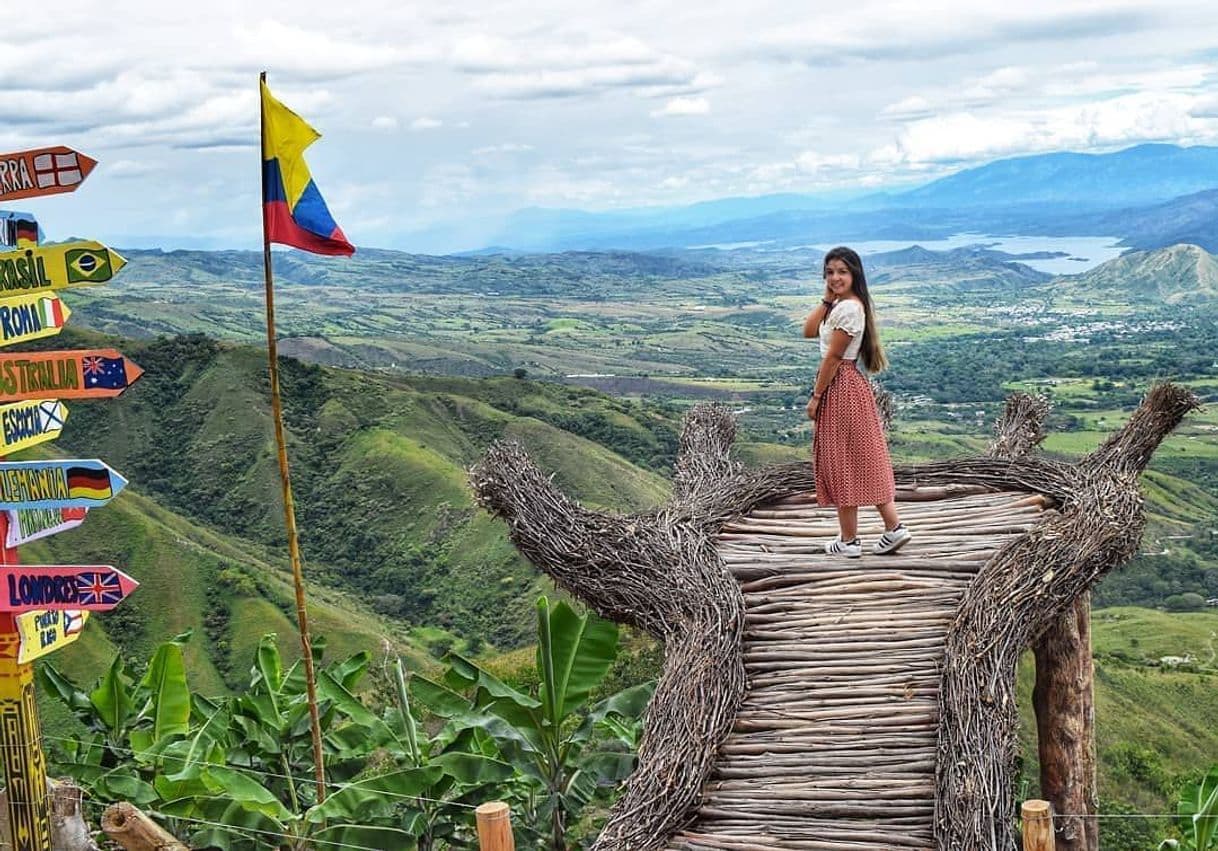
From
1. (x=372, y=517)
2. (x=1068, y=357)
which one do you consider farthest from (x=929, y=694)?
(x=1068, y=357)

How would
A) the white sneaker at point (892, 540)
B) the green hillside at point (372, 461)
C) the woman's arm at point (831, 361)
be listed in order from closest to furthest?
the woman's arm at point (831, 361) < the white sneaker at point (892, 540) < the green hillside at point (372, 461)

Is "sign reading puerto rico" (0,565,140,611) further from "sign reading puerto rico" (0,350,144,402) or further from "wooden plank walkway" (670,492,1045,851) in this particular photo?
"wooden plank walkway" (670,492,1045,851)

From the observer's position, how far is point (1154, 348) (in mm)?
103375

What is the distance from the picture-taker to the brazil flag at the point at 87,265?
515 cm

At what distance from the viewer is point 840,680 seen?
20.3 ft

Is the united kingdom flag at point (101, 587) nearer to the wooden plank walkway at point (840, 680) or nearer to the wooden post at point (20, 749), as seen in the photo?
the wooden post at point (20, 749)

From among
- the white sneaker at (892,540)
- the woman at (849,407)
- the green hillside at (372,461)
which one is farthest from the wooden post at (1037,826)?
the green hillside at (372,461)

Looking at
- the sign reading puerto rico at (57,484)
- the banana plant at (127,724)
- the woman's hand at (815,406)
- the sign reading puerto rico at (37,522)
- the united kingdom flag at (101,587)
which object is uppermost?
the sign reading puerto rico at (57,484)

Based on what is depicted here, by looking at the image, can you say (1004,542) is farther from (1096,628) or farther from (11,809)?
(1096,628)

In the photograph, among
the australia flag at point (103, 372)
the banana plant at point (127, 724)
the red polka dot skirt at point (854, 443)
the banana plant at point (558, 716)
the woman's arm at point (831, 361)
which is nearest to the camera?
the australia flag at point (103, 372)

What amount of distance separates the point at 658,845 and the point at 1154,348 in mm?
107676

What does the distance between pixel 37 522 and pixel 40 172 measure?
56.4 inches

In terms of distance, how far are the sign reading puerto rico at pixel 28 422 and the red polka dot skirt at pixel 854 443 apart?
389cm

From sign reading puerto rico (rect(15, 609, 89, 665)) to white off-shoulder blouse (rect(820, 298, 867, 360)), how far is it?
4042 mm
